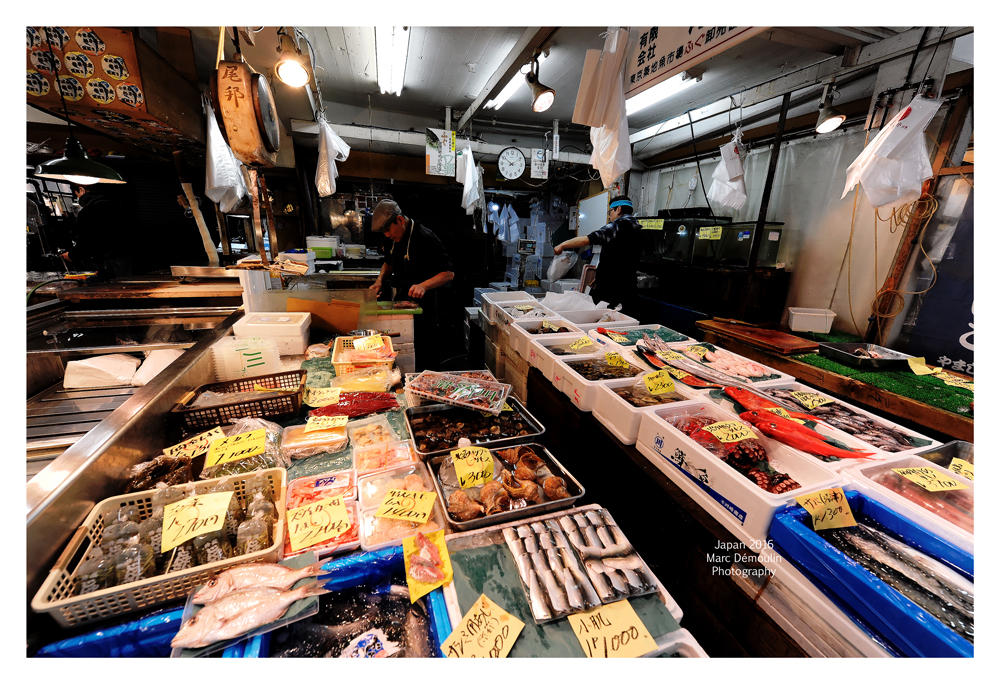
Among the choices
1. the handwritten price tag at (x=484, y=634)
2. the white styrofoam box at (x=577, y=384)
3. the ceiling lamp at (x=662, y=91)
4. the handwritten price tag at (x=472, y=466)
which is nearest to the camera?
the handwritten price tag at (x=484, y=634)

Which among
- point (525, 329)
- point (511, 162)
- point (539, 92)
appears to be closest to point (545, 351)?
point (525, 329)

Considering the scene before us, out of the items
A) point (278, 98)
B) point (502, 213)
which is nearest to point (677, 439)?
point (278, 98)

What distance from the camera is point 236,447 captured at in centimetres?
157

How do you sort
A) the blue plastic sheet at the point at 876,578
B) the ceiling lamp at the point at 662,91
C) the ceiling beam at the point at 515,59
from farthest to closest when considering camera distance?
1. the ceiling lamp at the point at 662,91
2. the ceiling beam at the point at 515,59
3. the blue plastic sheet at the point at 876,578

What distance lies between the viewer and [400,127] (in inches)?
300

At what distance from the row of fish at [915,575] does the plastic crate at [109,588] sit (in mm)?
1963

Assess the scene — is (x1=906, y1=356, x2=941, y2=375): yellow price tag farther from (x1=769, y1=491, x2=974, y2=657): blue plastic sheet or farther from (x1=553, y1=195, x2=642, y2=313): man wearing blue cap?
(x1=553, y1=195, x2=642, y2=313): man wearing blue cap

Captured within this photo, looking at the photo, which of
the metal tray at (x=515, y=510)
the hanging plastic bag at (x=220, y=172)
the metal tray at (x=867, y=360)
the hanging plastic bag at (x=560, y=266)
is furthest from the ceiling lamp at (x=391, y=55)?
the metal tray at (x=867, y=360)

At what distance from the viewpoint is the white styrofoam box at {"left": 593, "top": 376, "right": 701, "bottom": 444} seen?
6.46ft

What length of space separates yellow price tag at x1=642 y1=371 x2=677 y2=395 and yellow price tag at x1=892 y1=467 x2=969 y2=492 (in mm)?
942

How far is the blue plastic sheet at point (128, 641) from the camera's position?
37.4 inches

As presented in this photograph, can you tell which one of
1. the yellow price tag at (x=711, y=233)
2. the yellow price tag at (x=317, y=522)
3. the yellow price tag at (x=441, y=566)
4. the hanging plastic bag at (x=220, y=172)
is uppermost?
the hanging plastic bag at (x=220, y=172)

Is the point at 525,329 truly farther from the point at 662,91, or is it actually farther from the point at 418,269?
the point at 662,91

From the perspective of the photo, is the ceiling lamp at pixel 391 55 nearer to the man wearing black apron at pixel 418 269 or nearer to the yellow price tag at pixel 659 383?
the man wearing black apron at pixel 418 269
